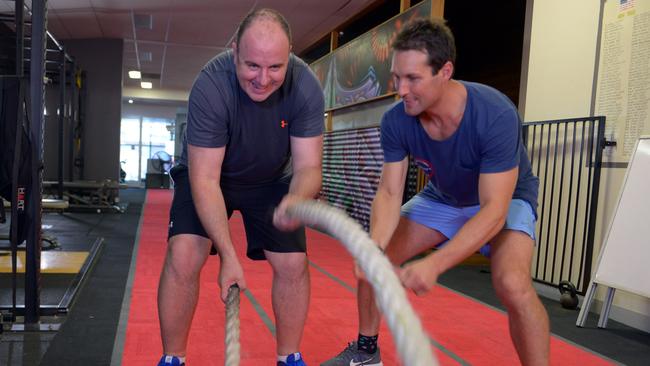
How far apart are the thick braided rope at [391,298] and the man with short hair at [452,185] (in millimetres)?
693

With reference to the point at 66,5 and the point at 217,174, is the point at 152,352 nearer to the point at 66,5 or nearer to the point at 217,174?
the point at 217,174

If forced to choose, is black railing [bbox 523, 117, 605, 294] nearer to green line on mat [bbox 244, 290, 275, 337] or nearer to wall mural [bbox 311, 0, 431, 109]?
wall mural [bbox 311, 0, 431, 109]

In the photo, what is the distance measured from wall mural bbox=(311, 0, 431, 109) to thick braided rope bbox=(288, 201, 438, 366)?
4.73m

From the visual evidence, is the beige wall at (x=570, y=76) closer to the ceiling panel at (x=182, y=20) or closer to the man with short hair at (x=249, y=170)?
the man with short hair at (x=249, y=170)

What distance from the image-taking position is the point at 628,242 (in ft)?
10.6

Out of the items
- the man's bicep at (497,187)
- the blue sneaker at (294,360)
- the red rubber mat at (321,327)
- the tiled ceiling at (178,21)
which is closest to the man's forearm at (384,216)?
the man's bicep at (497,187)

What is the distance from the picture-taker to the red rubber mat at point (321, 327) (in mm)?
2588

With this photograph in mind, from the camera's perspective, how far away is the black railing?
3.74m

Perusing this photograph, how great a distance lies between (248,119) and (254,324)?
4.65 feet

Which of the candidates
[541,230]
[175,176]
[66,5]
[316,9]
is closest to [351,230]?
[175,176]

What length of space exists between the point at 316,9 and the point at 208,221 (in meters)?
6.29

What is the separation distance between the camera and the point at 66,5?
7.81 meters

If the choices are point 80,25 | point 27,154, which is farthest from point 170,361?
point 80,25

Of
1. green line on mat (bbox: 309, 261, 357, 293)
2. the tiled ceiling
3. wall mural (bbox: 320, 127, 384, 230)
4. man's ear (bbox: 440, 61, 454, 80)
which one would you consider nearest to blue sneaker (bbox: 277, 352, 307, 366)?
man's ear (bbox: 440, 61, 454, 80)
